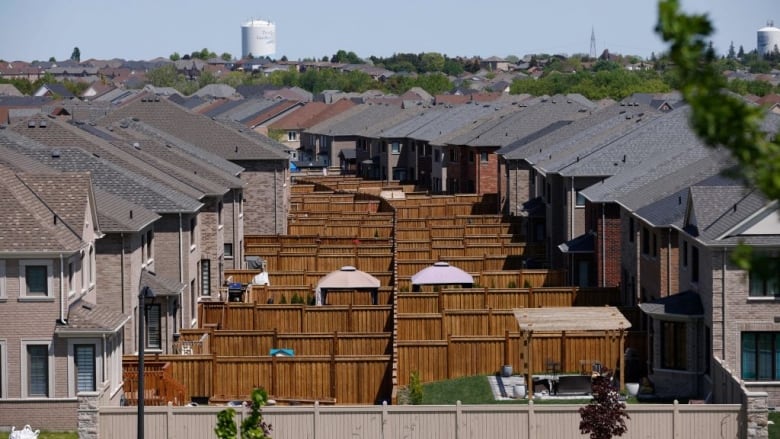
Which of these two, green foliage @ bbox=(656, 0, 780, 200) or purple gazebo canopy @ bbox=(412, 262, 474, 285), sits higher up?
green foliage @ bbox=(656, 0, 780, 200)

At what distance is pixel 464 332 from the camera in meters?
40.9

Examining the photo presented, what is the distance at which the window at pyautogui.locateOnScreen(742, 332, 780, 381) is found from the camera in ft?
108

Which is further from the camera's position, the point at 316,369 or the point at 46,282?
the point at 316,369

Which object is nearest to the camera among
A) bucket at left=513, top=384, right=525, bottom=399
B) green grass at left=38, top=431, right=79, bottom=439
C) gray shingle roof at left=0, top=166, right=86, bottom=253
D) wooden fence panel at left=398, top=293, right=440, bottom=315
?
green grass at left=38, top=431, right=79, bottom=439

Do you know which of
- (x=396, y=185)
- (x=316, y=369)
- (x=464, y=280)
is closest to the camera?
(x=316, y=369)

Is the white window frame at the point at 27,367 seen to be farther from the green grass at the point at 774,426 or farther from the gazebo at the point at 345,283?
the gazebo at the point at 345,283

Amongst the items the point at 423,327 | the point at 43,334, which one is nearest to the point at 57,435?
the point at 43,334

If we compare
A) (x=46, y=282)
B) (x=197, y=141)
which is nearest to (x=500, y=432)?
(x=46, y=282)

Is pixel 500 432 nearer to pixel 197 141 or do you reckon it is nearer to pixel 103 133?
pixel 103 133

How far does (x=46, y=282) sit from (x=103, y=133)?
23582mm

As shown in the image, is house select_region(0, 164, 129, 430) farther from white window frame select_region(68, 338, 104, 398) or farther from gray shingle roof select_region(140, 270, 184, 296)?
gray shingle roof select_region(140, 270, 184, 296)

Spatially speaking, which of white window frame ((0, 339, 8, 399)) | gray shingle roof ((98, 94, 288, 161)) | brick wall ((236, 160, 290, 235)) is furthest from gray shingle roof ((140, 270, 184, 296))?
brick wall ((236, 160, 290, 235))

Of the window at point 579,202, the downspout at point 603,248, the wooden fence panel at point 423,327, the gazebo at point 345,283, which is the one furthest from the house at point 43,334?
the window at point 579,202

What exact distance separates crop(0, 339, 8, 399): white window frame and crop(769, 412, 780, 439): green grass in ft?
50.7
